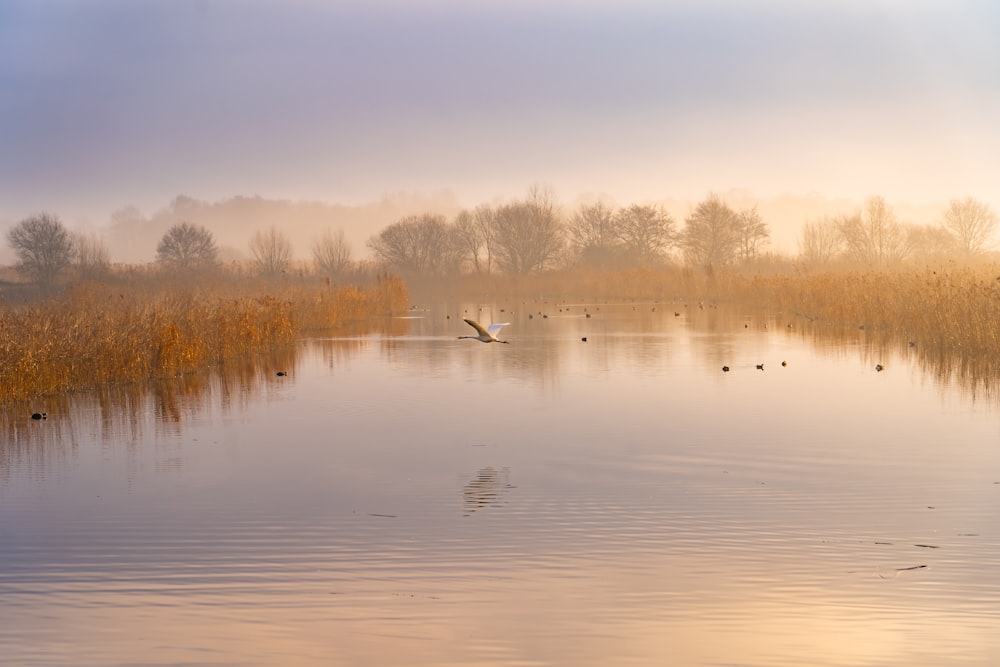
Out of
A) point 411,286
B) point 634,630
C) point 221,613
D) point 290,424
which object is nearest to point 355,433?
point 290,424

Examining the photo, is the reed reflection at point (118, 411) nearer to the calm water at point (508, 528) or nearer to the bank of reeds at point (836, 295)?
the calm water at point (508, 528)

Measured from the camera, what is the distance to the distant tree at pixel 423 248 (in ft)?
255

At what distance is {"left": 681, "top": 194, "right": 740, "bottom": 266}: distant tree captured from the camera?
237ft

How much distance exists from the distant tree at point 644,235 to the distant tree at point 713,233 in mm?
2130

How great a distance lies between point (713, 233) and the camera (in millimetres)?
72312

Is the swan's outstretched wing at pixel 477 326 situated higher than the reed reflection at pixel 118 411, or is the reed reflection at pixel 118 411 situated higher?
the swan's outstretched wing at pixel 477 326

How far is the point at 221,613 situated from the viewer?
5.88 meters

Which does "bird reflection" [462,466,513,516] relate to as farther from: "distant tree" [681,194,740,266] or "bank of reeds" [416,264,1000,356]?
"distant tree" [681,194,740,266]

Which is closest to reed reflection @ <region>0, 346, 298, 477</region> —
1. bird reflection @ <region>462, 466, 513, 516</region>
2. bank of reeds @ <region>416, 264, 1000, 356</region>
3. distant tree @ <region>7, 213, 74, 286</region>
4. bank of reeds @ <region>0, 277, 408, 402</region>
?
bank of reeds @ <region>0, 277, 408, 402</region>

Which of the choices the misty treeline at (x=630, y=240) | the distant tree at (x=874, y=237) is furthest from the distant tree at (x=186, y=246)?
the distant tree at (x=874, y=237)

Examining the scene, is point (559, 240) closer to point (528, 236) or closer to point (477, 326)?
point (528, 236)

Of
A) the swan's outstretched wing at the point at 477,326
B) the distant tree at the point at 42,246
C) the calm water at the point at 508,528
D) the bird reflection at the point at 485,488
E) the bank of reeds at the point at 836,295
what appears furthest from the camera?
the distant tree at the point at 42,246

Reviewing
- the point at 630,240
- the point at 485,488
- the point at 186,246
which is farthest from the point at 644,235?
the point at 485,488

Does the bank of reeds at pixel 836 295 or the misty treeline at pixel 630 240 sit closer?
the bank of reeds at pixel 836 295
